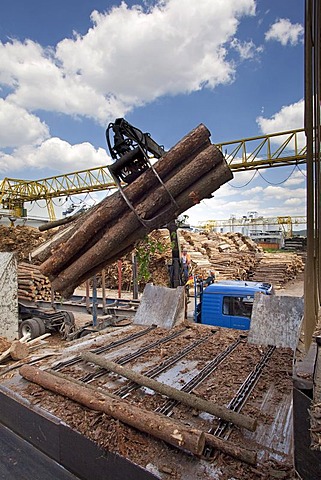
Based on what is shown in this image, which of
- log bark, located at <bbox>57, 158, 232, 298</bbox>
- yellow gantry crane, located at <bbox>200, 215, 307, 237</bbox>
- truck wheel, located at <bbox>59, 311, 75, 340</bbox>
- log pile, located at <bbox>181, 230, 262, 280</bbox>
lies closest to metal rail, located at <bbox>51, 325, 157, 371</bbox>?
log bark, located at <bbox>57, 158, 232, 298</bbox>

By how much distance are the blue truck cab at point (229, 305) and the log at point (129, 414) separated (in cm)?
471

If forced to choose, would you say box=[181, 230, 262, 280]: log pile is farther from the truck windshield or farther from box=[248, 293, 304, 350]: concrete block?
box=[248, 293, 304, 350]: concrete block

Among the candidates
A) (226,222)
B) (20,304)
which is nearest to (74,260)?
(20,304)

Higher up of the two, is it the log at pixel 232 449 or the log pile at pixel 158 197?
the log pile at pixel 158 197

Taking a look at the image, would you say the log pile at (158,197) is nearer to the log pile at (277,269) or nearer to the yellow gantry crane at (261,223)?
the log pile at (277,269)

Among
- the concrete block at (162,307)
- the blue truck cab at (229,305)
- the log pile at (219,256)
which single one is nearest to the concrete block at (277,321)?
the concrete block at (162,307)

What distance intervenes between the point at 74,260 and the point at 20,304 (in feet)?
25.7

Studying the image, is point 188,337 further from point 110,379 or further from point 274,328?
point 110,379

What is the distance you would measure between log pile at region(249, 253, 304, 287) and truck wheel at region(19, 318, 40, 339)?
13503 mm

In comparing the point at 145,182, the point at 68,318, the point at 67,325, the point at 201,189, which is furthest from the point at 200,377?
the point at 68,318

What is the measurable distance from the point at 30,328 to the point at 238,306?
6306 mm

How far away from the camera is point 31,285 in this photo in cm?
1096

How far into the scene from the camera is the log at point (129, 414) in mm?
2125

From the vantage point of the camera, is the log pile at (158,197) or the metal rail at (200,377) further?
the log pile at (158,197)
